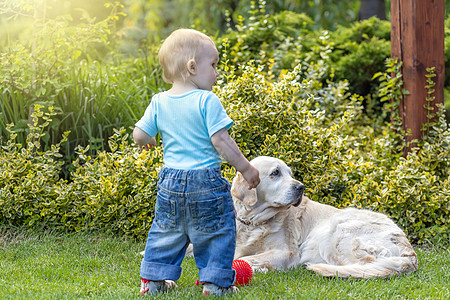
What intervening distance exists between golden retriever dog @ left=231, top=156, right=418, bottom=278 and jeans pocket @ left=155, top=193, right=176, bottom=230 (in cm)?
78

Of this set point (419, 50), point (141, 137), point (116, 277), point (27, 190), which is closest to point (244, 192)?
point (141, 137)

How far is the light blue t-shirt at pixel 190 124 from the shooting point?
2.89m

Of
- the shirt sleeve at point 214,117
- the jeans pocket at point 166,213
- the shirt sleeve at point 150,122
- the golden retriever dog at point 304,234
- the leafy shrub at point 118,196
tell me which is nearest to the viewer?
the shirt sleeve at point 214,117

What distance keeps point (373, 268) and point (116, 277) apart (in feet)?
5.59

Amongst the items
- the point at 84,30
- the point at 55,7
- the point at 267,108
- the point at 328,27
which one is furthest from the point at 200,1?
the point at 267,108

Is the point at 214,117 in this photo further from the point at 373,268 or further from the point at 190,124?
the point at 373,268

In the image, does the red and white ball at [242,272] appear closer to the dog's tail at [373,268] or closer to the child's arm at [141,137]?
the dog's tail at [373,268]

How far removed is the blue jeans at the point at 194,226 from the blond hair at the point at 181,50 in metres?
0.57

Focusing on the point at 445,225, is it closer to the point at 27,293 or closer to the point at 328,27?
the point at 27,293

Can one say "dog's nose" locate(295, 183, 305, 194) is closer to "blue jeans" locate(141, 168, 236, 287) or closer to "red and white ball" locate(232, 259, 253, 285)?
"red and white ball" locate(232, 259, 253, 285)

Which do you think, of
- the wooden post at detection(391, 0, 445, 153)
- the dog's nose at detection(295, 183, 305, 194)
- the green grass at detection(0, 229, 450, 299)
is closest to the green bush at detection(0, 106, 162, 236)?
the green grass at detection(0, 229, 450, 299)

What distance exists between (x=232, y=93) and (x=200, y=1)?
1055cm

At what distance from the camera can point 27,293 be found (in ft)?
10.5

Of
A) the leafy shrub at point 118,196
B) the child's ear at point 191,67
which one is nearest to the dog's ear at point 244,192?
the child's ear at point 191,67
